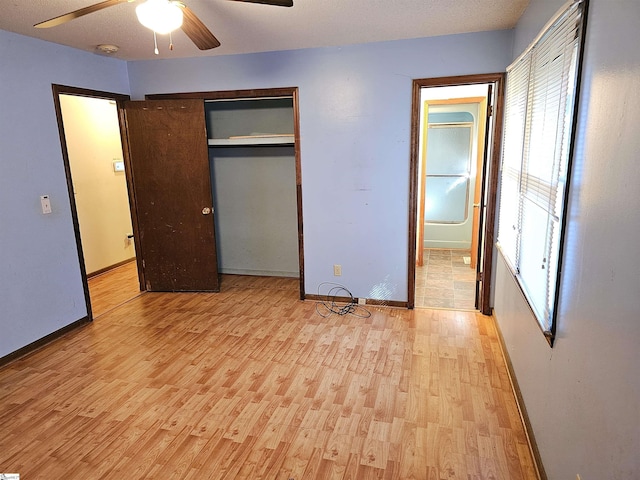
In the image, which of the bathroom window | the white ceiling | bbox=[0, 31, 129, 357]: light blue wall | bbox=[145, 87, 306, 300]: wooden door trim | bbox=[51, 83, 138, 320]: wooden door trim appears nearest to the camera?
the white ceiling

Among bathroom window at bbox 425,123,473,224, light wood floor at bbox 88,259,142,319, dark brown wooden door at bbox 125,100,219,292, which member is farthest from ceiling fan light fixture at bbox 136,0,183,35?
bathroom window at bbox 425,123,473,224

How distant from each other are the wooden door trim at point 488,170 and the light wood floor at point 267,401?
33 centimetres

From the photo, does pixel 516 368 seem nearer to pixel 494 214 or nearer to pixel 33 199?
pixel 494 214

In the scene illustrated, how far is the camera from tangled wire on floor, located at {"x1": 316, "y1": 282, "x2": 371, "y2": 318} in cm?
371

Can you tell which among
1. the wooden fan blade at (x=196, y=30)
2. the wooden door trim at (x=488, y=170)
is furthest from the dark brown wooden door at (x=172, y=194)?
the wooden door trim at (x=488, y=170)

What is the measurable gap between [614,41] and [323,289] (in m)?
3.11

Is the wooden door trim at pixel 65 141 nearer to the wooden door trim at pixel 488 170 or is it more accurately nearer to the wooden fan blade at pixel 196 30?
the wooden fan blade at pixel 196 30

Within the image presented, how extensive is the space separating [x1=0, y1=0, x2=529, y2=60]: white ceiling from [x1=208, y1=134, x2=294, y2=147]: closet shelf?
82 centimetres

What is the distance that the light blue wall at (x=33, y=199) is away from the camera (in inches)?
112

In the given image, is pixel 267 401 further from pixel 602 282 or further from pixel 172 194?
pixel 172 194

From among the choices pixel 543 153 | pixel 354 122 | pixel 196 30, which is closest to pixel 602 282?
pixel 543 153

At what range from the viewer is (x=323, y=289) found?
156 inches

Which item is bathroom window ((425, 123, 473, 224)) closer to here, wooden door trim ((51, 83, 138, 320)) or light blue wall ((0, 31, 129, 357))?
wooden door trim ((51, 83, 138, 320))

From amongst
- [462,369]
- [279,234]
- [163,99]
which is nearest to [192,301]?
[279,234]
